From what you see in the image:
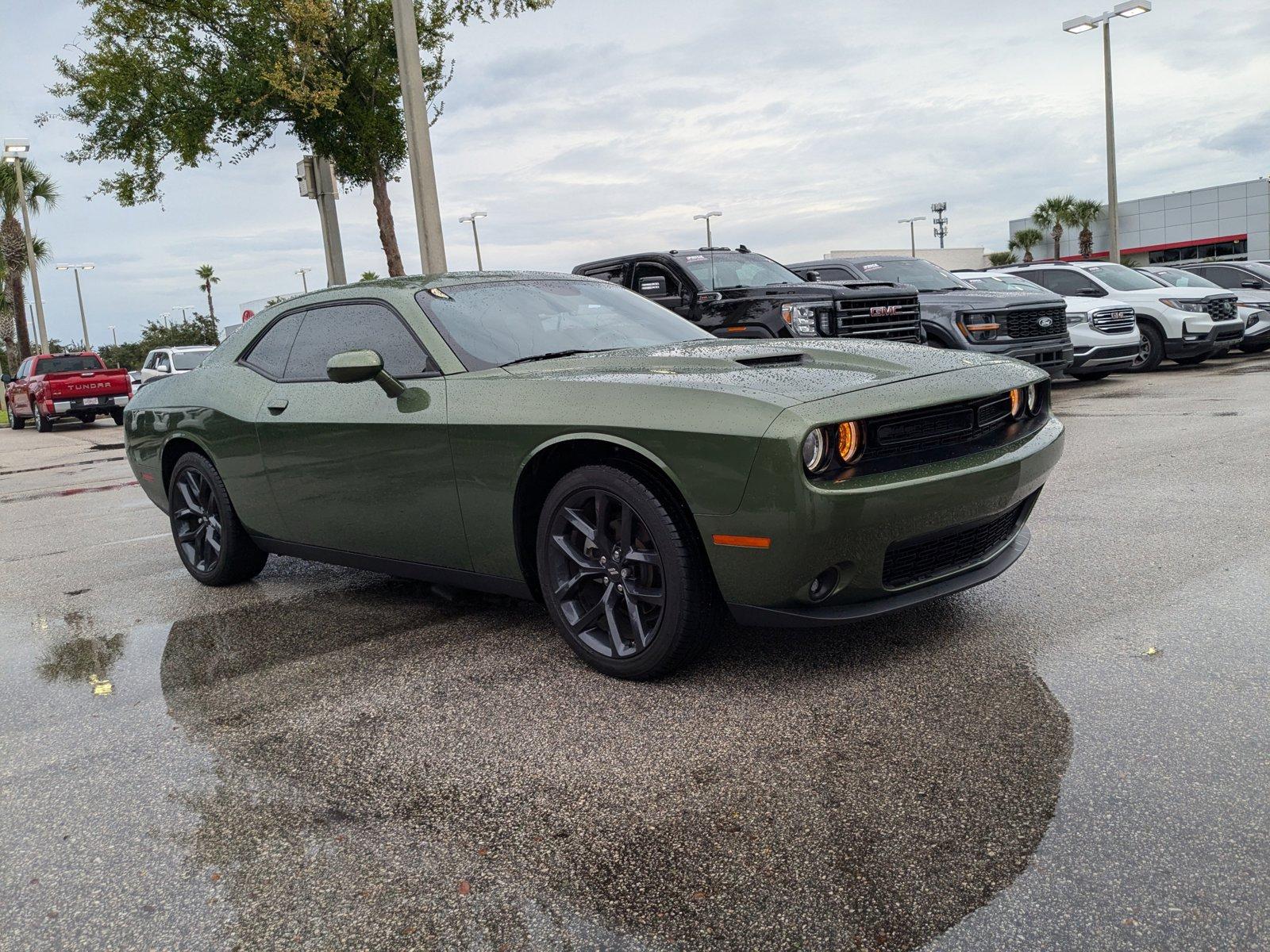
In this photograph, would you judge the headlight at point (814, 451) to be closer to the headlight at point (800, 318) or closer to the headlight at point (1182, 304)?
the headlight at point (800, 318)

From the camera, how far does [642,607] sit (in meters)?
3.55

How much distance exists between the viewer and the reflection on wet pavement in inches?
89.0

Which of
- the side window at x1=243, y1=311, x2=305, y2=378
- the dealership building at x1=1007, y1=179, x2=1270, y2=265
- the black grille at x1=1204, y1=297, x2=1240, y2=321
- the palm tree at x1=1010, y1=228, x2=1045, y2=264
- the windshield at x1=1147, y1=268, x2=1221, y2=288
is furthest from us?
the palm tree at x1=1010, y1=228, x2=1045, y2=264

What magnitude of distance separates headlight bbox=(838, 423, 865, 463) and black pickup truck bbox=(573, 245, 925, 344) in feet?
20.9

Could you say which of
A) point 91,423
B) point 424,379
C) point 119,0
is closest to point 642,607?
point 424,379

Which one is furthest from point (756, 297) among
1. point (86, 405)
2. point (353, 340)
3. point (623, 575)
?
point (86, 405)

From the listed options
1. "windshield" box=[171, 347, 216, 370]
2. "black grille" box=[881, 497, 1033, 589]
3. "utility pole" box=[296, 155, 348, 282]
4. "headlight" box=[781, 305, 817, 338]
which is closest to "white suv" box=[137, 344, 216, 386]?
"windshield" box=[171, 347, 216, 370]

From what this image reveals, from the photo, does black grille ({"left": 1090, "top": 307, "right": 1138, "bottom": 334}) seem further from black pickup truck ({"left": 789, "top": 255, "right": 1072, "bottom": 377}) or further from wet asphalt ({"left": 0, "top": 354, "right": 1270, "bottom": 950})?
wet asphalt ({"left": 0, "top": 354, "right": 1270, "bottom": 950})

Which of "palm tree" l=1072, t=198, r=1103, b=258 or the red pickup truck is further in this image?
"palm tree" l=1072, t=198, r=1103, b=258

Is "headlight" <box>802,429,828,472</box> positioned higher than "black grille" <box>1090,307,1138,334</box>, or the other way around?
"headlight" <box>802,429,828,472</box>

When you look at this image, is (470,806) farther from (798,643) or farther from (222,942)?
(798,643)

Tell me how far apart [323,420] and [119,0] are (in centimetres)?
1896

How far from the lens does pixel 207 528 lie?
5.49m

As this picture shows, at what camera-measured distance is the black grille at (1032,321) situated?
1176 cm
